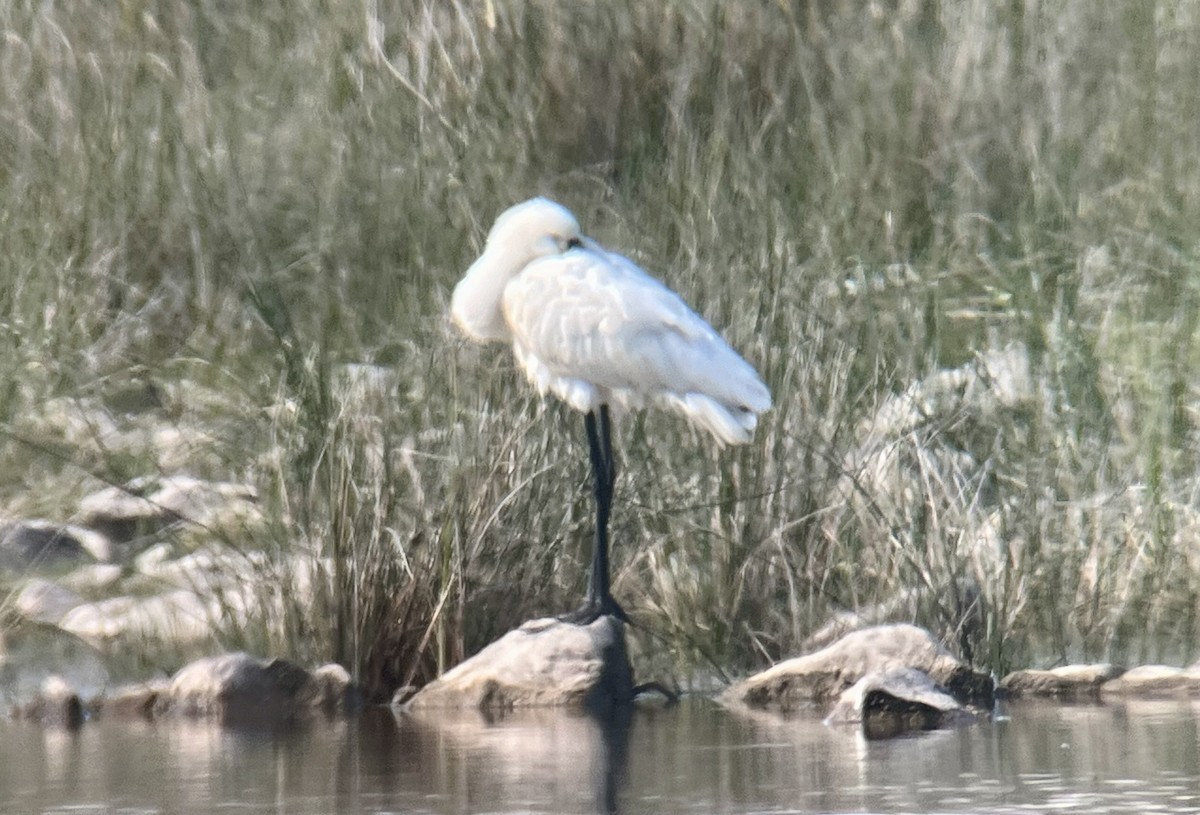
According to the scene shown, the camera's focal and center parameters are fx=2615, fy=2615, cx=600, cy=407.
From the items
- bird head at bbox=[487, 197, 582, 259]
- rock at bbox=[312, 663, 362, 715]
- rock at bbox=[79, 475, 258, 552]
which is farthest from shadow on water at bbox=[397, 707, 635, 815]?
rock at bbox=[79, 475, 258, 552]

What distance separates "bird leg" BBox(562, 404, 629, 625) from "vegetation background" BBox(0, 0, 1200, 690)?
0.17 meters

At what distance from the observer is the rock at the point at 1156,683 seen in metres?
6.88

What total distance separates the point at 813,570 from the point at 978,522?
0.51 m

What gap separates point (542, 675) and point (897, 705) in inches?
39.2

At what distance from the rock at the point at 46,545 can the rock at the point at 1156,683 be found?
3727 millimetres

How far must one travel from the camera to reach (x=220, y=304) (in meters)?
11.1

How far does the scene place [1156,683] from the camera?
6.89 metres

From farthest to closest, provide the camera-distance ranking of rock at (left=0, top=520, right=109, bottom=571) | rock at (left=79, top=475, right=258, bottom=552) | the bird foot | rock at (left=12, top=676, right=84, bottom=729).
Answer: rock at (left=79, top=475, right=258, bottom=552) < rock at (left=0, top=520, right=109, bottom=571) < the bird foot < rock at (left=12, top=676, right=84, bottom=729)

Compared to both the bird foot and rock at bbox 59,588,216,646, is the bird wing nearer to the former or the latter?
the bird foot

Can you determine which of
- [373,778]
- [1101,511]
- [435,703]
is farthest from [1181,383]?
[373,778]

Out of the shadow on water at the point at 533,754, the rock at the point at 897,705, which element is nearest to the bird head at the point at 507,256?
the shadow on water at the point at 533,754

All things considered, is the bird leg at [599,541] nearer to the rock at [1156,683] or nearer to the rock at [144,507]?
the rock at [1156,683]

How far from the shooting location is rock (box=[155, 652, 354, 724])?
6.94 meters

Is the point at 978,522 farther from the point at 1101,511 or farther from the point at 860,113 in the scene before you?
the point at 860,113
